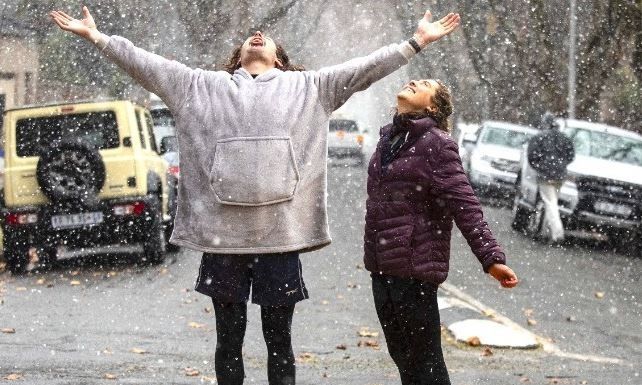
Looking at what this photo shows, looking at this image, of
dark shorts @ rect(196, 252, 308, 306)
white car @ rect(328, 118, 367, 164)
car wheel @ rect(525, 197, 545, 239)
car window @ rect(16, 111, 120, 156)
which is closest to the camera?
dark shorts @ rect(196, 252, 308, 306)

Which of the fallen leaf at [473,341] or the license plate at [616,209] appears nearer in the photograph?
the fallen leaf at [473,341]

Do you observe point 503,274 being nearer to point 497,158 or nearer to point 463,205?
point 463,205

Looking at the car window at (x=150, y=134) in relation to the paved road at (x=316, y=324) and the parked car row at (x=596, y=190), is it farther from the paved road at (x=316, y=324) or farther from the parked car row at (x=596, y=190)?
the parked car row at (x=596, y=190)

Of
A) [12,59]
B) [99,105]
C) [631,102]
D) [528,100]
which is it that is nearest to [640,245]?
[99,105]

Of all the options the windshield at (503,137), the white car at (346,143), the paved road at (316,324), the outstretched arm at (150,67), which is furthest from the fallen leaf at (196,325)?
the white car at (346,143)

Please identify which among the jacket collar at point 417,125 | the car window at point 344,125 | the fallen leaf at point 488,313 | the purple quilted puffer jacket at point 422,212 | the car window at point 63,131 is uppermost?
the jacket collar at point 417,125

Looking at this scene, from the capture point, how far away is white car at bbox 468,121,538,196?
2647cm

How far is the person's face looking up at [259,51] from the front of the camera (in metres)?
4.89

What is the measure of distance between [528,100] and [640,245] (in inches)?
Answer: 863

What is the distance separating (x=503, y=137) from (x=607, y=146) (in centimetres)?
786

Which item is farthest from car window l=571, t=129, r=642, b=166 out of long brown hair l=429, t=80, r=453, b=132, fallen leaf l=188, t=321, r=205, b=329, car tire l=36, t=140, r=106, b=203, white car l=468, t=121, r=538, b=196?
long brown hair l=429, t=80, r=453, b=132

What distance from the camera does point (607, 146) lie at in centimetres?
1991

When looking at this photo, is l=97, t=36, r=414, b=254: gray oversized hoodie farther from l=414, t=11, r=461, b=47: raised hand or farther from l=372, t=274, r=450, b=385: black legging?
l=372, t=274, r=450, b=385: black legging

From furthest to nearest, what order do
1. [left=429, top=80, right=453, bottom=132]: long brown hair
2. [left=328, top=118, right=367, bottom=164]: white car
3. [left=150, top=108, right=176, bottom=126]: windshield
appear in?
[left=328, top=118, right=367, bottom=164]: white car
[left=150, top=108, right=176, bottom=126]: windshield
[left=429, top=80, right=453, bottom=132]: long brown hair
